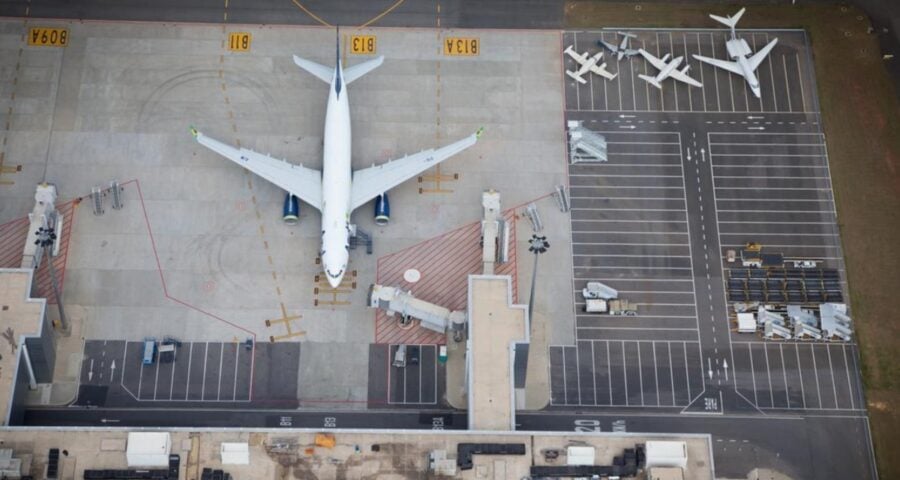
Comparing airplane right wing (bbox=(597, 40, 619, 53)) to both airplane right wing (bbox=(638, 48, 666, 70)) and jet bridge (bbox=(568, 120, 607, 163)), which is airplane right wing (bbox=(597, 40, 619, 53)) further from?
jet bridge (bbox=(568, 120, 607, 163))

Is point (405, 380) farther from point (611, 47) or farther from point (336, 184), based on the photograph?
point (611, 47)

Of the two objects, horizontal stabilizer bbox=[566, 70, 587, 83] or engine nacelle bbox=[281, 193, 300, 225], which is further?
horizontal stabilizer bbox=[566, 70, 587, 83]

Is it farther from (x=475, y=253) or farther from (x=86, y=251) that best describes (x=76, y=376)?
(x=475, y=253)

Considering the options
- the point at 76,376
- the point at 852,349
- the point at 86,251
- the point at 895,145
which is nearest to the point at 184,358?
the point at 76,376

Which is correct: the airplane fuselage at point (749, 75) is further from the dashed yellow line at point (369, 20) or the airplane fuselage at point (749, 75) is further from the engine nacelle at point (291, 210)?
the engine nacelle at point (291, 210)

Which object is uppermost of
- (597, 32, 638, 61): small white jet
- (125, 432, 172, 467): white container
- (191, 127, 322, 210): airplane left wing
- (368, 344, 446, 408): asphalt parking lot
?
(597, 32, 638, 61): small white jet

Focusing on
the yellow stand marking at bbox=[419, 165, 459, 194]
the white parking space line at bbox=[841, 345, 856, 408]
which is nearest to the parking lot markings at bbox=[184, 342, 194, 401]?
the yellow stand marking at bbox=[419, 165, 459, 194]

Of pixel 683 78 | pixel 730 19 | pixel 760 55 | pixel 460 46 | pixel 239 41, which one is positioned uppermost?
pixel 730 19

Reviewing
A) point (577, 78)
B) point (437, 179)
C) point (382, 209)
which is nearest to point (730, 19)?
point (577, 78)
